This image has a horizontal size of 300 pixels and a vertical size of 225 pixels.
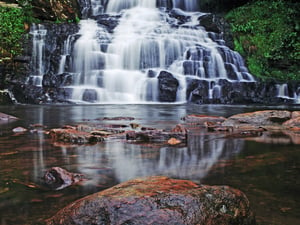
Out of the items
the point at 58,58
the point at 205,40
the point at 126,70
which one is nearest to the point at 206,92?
the point at 126,70

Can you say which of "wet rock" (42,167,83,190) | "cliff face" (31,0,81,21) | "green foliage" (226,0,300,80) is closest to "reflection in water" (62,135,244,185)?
"wet rock" (42,167,83,190)

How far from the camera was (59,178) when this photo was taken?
3.17m

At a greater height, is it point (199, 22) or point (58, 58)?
point (199, 22)

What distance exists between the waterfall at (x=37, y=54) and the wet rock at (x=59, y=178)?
14346mm

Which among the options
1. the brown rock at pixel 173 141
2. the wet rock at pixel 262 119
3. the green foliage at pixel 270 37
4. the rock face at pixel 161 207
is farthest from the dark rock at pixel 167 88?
the rock face at pixel 161 207

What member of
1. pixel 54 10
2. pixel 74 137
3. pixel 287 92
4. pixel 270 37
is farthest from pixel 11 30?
pixel 74 137

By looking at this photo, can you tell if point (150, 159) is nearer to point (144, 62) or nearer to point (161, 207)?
point (161, 207)

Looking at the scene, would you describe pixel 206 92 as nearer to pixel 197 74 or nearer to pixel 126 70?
pixel 197 74

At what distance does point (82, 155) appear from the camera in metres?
4.29

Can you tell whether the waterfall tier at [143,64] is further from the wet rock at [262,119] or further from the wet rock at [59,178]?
the wet rock at [59,178]

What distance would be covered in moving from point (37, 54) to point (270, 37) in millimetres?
12249

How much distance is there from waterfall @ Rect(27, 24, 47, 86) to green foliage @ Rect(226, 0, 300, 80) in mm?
10126

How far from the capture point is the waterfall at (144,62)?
54.2ft

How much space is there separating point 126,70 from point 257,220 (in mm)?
15796
